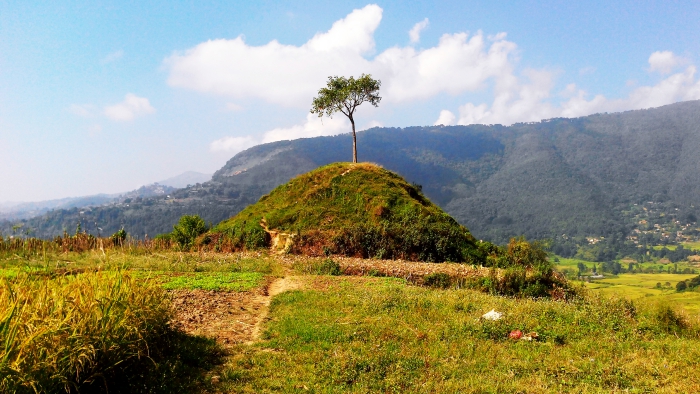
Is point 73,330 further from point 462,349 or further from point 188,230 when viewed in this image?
point 188,230

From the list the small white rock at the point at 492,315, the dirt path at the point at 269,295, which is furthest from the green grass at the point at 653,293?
the dirt path at the point at 269,295

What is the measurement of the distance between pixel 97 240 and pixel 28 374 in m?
20.7

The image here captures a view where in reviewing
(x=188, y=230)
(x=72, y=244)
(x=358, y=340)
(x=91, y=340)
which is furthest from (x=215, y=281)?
(x=188, y=230)

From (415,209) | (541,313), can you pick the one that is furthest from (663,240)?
(541,313)

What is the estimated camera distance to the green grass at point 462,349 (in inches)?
253

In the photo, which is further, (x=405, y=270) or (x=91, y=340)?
(x=405, y=270)

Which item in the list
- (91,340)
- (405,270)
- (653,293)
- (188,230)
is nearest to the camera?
(91,340)

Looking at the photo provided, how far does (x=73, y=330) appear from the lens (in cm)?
520

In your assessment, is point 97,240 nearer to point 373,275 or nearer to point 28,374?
point 373,275

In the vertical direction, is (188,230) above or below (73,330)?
below

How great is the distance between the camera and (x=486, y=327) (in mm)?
8969

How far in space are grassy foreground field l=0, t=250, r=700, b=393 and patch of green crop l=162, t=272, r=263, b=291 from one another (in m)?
0.49

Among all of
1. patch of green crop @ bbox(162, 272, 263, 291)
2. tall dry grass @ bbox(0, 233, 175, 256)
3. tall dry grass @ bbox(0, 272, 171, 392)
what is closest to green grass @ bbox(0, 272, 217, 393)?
tall dry grass @ bbox(0, 272, 171, 392)

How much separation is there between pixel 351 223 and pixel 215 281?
12131mm
